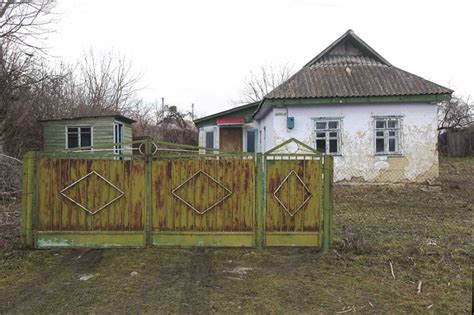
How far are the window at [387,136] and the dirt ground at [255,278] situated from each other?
6.32 meters

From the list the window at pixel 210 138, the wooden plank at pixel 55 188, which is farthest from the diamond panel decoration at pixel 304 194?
the window at pixel 210 138

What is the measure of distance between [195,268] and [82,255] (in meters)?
1.74

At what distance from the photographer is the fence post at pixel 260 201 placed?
5750 mm

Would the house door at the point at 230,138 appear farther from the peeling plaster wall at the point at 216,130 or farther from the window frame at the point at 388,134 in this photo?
the window frame at the point at 388,134

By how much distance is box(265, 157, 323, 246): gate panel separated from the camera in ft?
18.9

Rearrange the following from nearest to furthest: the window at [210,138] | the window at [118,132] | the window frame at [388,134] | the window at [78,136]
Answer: the window frame at [388,134], the window at [78,136], the window at [118,132], the window at [210,138]

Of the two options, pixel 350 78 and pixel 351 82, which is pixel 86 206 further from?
pixel 350 78

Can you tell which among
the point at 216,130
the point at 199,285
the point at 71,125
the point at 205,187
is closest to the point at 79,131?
the point at 71,125

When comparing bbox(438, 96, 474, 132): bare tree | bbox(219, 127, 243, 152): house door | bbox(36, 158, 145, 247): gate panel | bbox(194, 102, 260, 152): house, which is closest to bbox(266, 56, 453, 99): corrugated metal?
bbox(194, 102, 260, 152): house

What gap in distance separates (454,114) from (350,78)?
54.6 ft

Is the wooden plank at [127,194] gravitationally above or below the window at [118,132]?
below

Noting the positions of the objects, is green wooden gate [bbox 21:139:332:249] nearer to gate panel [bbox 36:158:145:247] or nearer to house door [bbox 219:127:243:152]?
gate panel [bbox 36:158:145:247]

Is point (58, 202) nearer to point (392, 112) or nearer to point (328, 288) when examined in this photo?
point (328, 288)

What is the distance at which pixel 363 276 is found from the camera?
4.87m
